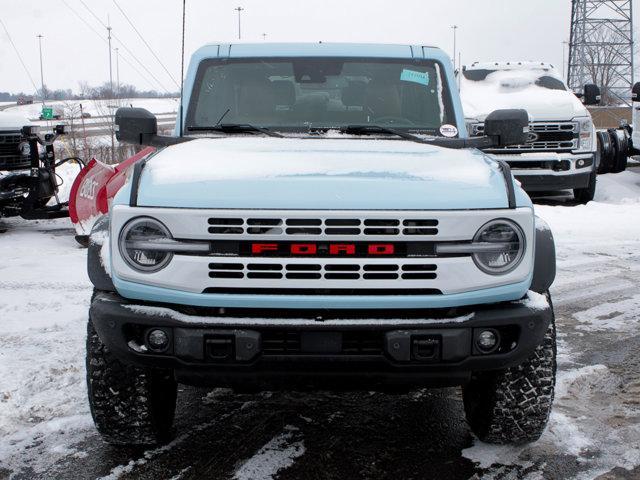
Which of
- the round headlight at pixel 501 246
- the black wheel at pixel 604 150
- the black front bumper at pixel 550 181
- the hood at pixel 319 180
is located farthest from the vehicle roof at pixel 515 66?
the round headlight at pixel 501 246

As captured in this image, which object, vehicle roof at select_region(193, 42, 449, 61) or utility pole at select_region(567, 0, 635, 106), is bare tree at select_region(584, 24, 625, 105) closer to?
utility pole at select_region(567, 0, 635, 106)

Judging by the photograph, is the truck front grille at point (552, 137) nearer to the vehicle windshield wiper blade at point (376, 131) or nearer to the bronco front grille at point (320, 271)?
the vehicle windshield wiper blade at point (376, 131)

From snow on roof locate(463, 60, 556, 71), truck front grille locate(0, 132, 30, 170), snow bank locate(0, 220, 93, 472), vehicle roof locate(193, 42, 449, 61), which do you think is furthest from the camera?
snow on roof locate(463, 60, 556, 71)

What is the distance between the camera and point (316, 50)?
499cm

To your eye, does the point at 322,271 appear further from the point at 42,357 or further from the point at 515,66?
the point at 515,66

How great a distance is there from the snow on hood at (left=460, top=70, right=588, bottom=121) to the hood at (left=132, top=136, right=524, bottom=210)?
882 cm

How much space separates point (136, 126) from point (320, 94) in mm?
1061

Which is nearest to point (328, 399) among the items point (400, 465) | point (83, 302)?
point (400, 465)

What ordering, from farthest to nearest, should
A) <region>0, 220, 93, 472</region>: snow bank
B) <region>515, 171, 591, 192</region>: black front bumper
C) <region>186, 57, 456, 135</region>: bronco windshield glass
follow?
<region>515, 171, 591, 192</region>: black front bumper → <region>186, 57, 456, 135</region>: bronco windshield glass → <region>0, 220, 93, 472</region>: snow bank

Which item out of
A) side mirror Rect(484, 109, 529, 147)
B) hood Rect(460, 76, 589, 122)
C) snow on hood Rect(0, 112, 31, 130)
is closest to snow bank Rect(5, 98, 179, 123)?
snow on hood Rect(0, 112, 31, 130)

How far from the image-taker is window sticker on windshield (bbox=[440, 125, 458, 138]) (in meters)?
4.56

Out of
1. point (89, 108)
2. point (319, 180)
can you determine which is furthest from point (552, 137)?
point (89, 108)

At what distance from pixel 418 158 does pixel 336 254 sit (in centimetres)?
85

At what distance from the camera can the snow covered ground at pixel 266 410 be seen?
3600mm
